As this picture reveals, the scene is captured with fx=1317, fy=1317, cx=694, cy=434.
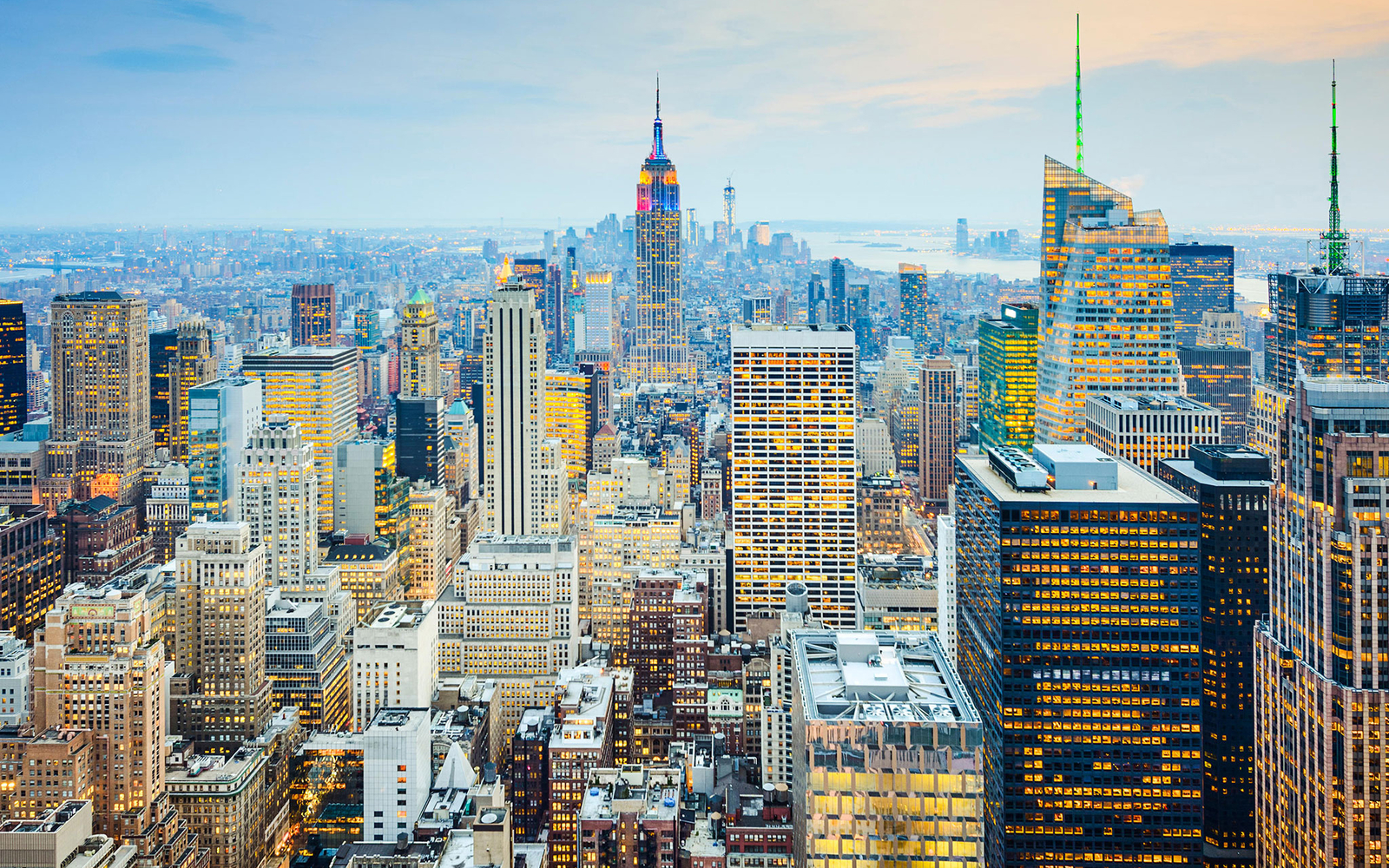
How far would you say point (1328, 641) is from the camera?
1251 inches

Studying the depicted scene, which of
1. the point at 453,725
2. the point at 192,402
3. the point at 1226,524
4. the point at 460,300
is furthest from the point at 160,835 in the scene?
the point at 460,300

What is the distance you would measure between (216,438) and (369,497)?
377 inches

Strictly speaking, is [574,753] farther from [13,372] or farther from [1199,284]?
[13,372]

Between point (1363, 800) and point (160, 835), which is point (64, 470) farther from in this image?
point (1363, 800)

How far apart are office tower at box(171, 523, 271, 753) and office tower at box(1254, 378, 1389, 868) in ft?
125

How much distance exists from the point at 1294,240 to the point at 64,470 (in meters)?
74.6

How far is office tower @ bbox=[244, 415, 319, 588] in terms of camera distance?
67.8 m

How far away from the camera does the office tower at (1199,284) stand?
75.4 meters

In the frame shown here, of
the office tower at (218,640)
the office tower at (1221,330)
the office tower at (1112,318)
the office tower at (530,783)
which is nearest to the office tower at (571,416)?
the office tower at (1112,318)

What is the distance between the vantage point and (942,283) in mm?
122688

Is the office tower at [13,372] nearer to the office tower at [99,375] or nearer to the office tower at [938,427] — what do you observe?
the office tower at [99,375]

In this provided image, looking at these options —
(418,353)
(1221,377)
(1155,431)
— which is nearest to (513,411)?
(418,353)

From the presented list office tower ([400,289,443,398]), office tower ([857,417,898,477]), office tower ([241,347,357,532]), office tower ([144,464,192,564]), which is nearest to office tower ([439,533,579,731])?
office tower ([144,464,192,564])

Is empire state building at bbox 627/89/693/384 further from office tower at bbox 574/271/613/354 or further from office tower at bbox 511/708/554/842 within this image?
office tower at bbox 511/708/554/842
